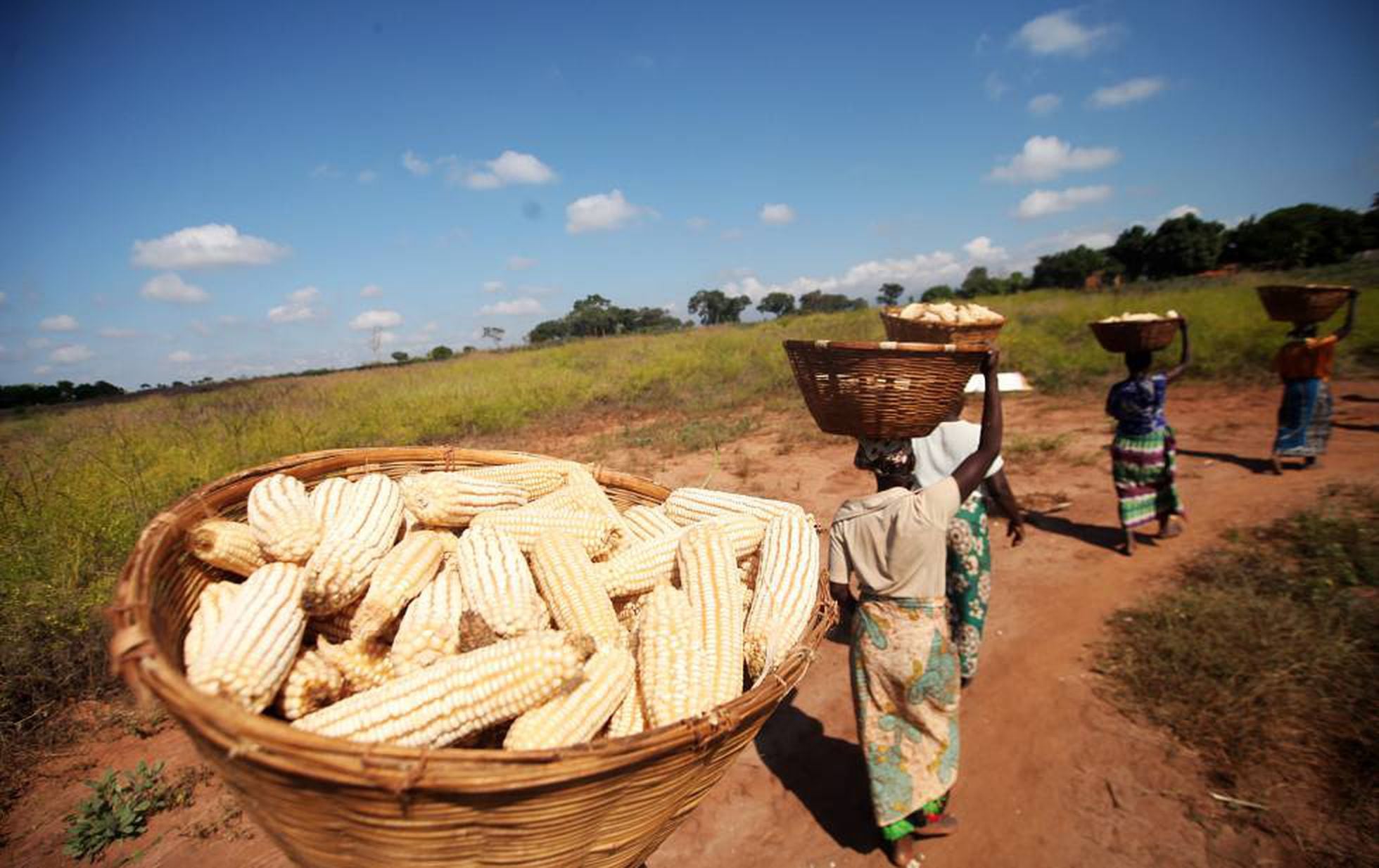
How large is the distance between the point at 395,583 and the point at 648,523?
979 millimetres

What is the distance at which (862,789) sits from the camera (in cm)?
349

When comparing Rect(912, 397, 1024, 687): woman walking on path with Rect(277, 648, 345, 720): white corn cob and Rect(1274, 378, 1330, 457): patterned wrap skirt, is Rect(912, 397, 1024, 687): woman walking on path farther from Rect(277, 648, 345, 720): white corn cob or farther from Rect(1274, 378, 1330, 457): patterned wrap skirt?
Rect(1274, 378, 1330, 457): patterned wrap skirt

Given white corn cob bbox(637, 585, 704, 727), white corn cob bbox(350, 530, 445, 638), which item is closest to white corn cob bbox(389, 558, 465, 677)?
white corn cob bbox(350, 530, 445, 638)

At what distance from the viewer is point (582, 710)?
150 centimetres

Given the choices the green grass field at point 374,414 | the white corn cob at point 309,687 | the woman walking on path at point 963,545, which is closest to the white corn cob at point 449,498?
the white corn cob at point 309,687

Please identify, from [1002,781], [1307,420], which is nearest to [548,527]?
[1002,781]

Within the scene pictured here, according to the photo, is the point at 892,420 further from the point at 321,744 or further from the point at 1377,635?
the point at 1377,635

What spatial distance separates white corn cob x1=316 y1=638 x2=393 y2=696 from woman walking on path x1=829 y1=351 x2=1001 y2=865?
6.31 feet

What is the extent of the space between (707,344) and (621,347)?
15.7ft

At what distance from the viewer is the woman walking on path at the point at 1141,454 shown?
5594mm

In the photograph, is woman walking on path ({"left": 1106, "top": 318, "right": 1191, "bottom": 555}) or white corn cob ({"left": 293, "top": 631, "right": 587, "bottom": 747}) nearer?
white corn cob ({"left": 293, "top": 631, "right": 587, "bottom": 747})

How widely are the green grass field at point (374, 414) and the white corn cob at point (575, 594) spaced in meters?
4.43

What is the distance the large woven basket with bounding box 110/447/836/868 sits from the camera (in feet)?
3.43

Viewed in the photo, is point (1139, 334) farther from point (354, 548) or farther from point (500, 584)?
point (354, 548)
